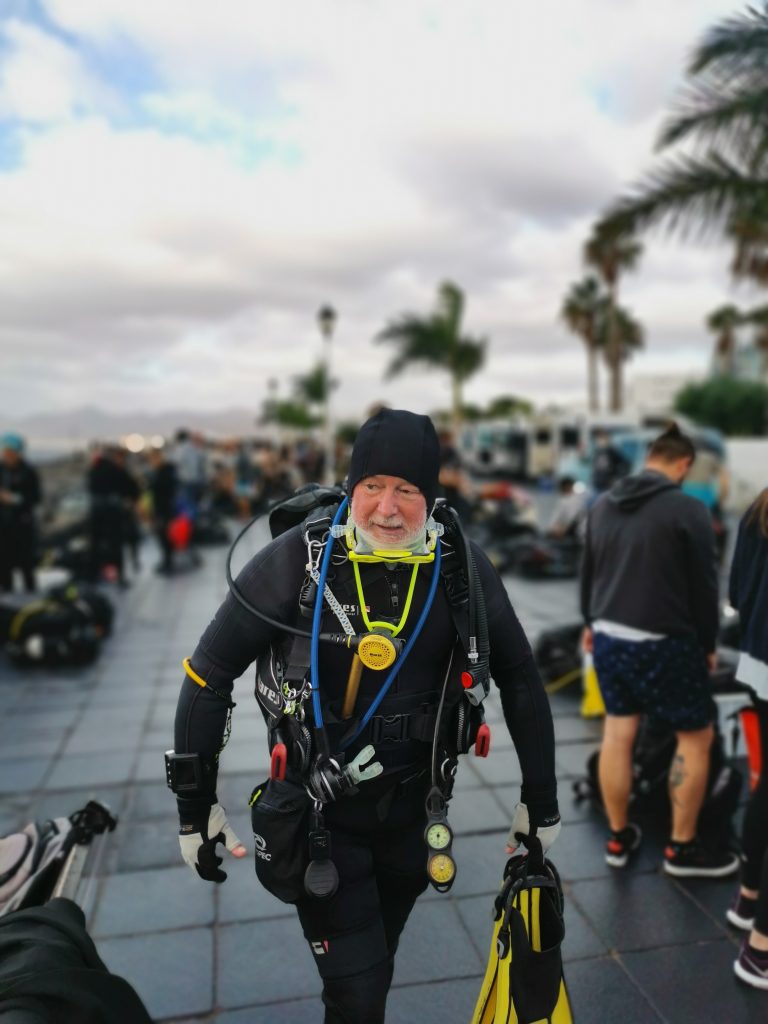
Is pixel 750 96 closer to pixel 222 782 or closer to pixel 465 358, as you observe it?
pixel 222 782

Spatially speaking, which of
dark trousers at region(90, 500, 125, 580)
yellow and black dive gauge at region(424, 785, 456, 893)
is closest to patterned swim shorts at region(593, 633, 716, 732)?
yellow and black dive gauge at region(424, 785, 456, 893)

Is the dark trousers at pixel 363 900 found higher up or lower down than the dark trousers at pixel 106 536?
higher up

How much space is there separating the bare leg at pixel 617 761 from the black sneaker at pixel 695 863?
25 cm

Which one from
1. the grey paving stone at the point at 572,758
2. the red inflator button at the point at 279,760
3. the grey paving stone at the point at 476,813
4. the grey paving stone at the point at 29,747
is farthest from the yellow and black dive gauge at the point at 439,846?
the grey paving stone at the point at 29,747

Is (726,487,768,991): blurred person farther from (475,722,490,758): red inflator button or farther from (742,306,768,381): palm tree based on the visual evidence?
(742,306,768,381): palm tree

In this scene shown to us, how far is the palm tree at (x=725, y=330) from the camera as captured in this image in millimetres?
38156

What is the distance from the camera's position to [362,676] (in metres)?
1.75

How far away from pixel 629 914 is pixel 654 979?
0.34m

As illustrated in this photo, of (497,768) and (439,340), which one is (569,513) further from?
(439,340)

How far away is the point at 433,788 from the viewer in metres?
1.79

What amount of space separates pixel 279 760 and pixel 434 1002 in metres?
1.25

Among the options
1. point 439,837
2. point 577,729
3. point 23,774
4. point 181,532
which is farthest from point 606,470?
point 439,837

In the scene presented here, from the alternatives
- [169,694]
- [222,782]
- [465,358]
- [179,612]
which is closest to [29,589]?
[179,612]

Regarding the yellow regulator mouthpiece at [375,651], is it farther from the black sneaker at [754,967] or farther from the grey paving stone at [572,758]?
the grey paving stone at [572,758]
